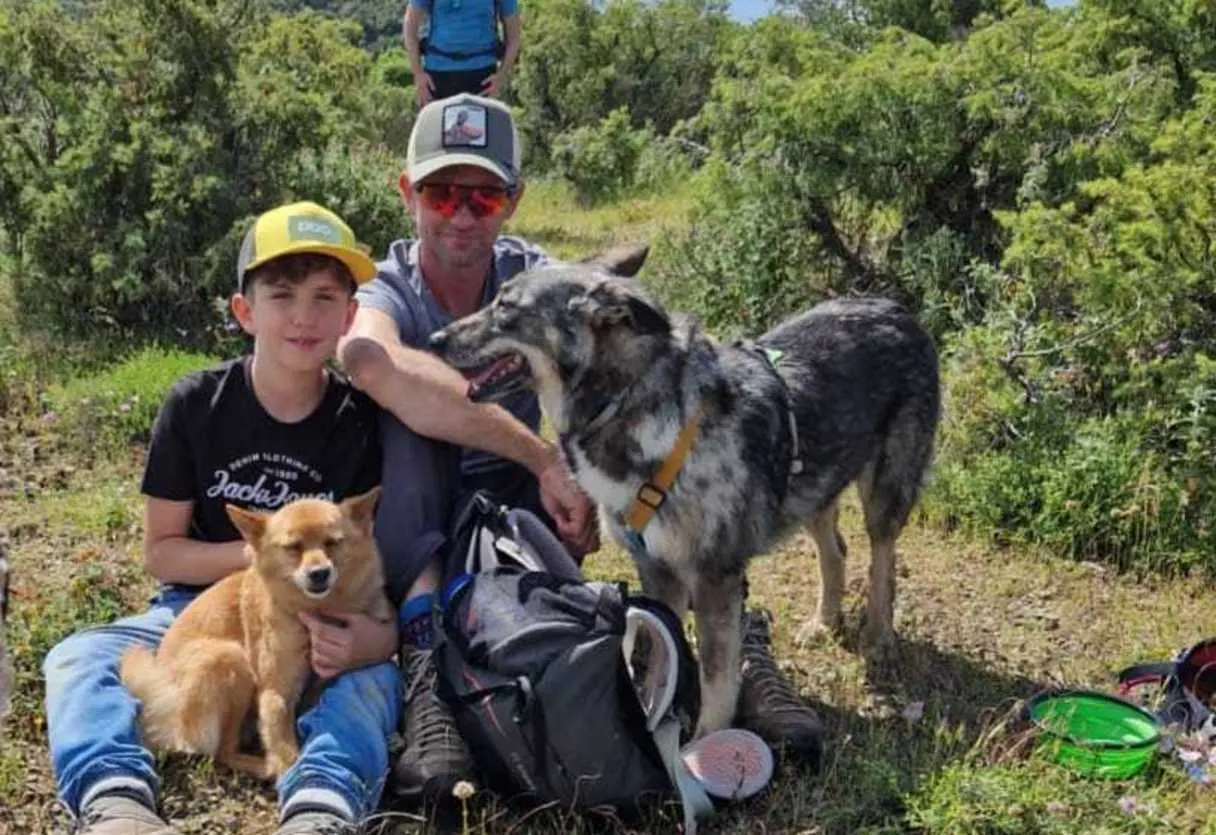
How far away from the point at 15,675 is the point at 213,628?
75cm

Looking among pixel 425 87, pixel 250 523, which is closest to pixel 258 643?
pixel 250 523

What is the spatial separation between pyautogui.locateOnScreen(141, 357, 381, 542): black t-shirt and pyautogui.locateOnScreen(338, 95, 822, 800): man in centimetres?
15

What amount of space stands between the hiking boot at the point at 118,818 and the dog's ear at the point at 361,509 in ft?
2.94

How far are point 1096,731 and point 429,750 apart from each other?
190 centimetres

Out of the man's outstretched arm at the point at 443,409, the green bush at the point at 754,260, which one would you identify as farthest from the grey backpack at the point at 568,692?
the green bush at the point at 754,260

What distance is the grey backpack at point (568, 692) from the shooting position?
3.07 metres

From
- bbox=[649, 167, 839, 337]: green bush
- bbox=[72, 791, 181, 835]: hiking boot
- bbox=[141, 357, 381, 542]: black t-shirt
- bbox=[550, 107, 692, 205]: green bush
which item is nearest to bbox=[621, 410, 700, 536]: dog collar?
bbox=[141, 357, 381, 542]: black t-shirt

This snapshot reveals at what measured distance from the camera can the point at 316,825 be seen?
290 cm

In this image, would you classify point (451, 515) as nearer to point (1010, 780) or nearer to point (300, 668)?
point (300, 668)

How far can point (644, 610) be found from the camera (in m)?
3.19

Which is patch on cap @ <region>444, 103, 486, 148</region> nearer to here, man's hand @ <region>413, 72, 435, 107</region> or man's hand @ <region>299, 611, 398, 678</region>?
man's hand @ <region>299, 611, 398, 678</region>

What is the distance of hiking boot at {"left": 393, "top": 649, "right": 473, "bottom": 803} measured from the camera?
3150mm

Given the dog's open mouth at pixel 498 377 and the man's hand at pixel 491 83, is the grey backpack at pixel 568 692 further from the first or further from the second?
the man's hand at pixel 491 83

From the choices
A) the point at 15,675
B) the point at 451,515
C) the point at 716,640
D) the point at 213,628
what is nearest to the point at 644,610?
the point at 716,640
